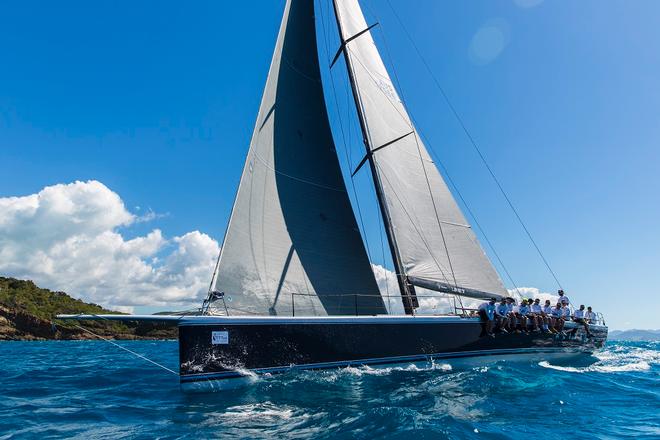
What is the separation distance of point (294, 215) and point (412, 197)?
4.20m

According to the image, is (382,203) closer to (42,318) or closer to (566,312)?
(566,312)

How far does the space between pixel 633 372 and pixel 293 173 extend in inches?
494

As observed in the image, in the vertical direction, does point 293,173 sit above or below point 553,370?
above

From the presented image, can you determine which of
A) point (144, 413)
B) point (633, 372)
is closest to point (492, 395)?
point (144, 413)

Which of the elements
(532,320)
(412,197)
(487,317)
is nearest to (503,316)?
(487,317)

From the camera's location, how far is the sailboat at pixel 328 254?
341 inches

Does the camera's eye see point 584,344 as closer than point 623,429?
No

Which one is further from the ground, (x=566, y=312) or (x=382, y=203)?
(x=382, y=203)

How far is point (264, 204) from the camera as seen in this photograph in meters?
10.5

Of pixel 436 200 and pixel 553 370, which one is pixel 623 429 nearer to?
pixel 553 370

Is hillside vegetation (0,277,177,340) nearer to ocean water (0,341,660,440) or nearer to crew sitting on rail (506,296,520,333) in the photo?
ocean water (0,341,660,440)

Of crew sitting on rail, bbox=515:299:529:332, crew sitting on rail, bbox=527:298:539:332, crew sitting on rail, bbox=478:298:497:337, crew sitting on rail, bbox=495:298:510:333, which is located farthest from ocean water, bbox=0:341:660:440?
crew sitting on rail, bbox=527:298:539:332

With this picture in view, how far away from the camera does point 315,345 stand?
8.99 metres

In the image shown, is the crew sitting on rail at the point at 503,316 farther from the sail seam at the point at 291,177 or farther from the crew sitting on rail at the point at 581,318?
the sail seam at the point at 291,177
